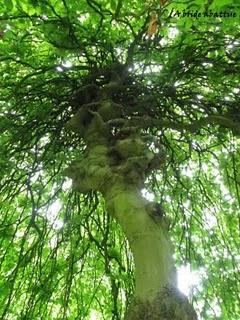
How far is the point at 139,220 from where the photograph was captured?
1810 mm

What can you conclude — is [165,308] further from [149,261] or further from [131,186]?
[131,186]

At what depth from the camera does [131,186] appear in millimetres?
2078

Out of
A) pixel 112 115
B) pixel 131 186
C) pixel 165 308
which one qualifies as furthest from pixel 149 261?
pixel 112 115

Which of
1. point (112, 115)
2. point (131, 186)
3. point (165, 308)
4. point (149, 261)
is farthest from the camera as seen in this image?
point (112, 115)

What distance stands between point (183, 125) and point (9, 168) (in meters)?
1.08

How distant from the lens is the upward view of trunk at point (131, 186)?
4.95ft

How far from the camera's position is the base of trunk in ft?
4.75

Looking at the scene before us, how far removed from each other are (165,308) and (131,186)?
73 centimetres

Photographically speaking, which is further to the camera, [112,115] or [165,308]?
[112,115]

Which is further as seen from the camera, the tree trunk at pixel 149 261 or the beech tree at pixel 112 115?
the beech tree at pixel 112 115

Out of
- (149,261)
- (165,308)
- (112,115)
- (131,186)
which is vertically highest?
(112,115)

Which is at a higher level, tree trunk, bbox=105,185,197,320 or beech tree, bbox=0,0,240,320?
beech tree, bbox=0,0,240,320

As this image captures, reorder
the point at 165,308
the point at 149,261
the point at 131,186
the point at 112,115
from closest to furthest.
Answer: the point at 165,308, the point at 149,261, the point at 131,186, the point at 112,115

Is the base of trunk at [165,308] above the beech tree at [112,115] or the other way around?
the other way around
